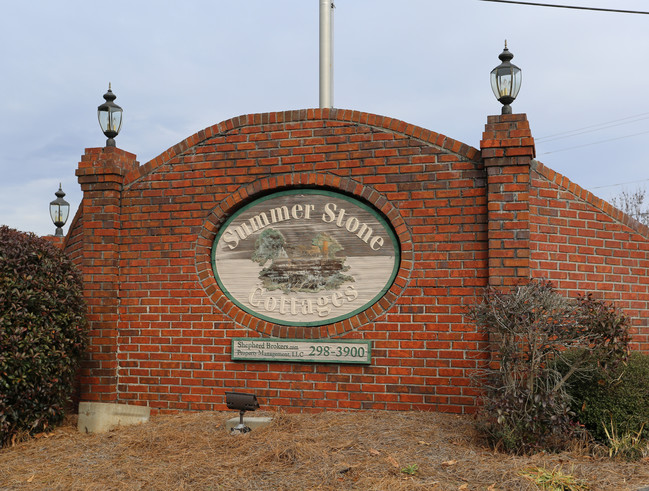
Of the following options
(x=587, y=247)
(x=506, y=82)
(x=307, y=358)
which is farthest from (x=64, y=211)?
(x=587, y=247)

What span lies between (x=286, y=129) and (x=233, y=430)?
3365 mm

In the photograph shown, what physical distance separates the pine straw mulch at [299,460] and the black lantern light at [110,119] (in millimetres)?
3647

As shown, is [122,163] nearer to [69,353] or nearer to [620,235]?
[69,353]

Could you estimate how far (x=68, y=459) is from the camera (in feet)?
18.2

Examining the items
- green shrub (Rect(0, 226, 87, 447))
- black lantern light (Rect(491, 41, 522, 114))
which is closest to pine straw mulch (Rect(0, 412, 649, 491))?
green shrub (Rect(0, 226, 87, 447))

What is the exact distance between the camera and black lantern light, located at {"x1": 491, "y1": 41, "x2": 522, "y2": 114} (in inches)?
259

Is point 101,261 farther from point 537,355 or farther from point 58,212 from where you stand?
point 58,212

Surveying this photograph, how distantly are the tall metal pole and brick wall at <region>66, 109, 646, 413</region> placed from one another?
1370 mm

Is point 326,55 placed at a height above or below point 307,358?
above

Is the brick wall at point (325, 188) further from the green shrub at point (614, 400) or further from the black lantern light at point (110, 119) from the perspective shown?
the green shrub at point (614, 400)

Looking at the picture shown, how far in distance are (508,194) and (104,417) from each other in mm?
4797

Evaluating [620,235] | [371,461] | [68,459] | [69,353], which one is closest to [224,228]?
[69,353]

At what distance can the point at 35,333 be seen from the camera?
20.4ft

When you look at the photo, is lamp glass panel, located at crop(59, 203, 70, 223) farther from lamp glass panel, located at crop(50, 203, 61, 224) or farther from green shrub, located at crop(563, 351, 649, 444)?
green shrub, located at crop(563, 351, 649, 444)
